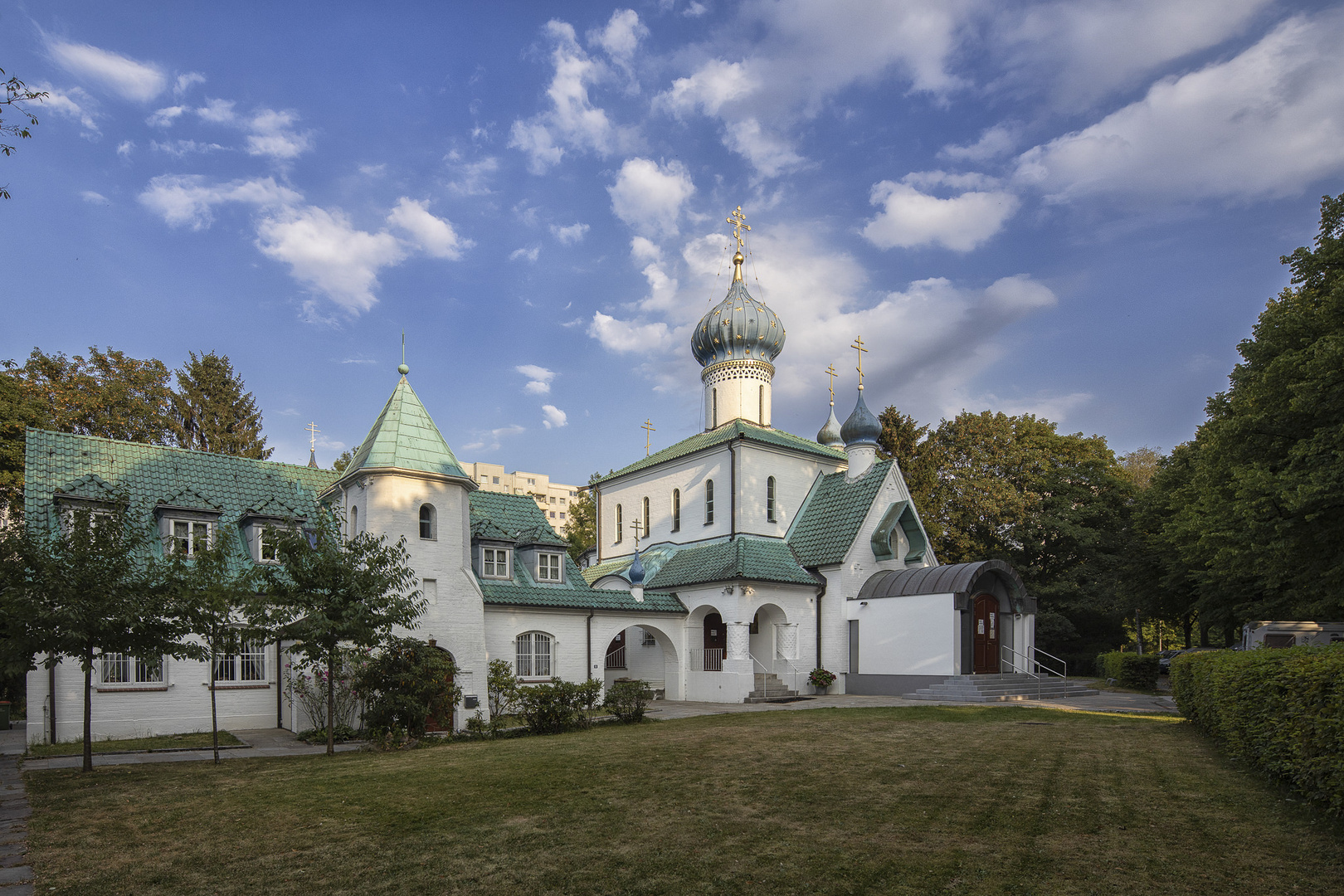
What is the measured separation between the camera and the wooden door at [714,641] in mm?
27312

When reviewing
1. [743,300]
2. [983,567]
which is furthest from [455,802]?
[743,300]

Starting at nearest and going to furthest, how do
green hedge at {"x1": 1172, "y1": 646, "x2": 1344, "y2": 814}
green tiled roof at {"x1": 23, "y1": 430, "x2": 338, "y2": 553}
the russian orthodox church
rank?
green hedge at {"x1": 1172, "y1": 646, "x2": 1344, "y2": 814} → the russian orthodox church → green tiled roof at {"x1": 23, "y1": 430, "x2": 338, "y2": 553}

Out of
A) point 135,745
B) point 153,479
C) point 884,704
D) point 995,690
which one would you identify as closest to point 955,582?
point 995,690

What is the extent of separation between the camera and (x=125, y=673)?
59.3ft

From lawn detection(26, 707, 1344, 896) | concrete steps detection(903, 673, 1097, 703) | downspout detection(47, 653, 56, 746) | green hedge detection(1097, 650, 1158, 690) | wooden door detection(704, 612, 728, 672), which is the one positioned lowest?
green hedge detection(1097, 650, 1158, 690)

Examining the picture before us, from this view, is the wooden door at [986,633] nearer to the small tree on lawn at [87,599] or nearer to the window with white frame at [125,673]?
the small tree on lawn at [87,599]

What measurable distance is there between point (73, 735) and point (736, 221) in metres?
28.0

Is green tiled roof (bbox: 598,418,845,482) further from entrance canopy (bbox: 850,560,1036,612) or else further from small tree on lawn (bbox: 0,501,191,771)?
small tree on lawn (bbox: 0,501,191,771)

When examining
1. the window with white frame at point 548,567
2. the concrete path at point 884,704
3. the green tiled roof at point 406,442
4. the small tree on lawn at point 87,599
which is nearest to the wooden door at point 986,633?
the concrete path at point 884,704

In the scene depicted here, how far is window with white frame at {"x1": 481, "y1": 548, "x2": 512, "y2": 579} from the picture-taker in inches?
900

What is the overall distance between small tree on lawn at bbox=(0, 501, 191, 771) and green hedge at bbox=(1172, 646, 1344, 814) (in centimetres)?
1509

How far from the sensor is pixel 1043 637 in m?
38.9

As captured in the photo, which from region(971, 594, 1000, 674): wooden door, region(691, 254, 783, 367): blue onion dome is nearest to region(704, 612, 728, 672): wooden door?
region(971, 594, 1000, 674): wooden door

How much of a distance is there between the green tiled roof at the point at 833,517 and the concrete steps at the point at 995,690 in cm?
516
